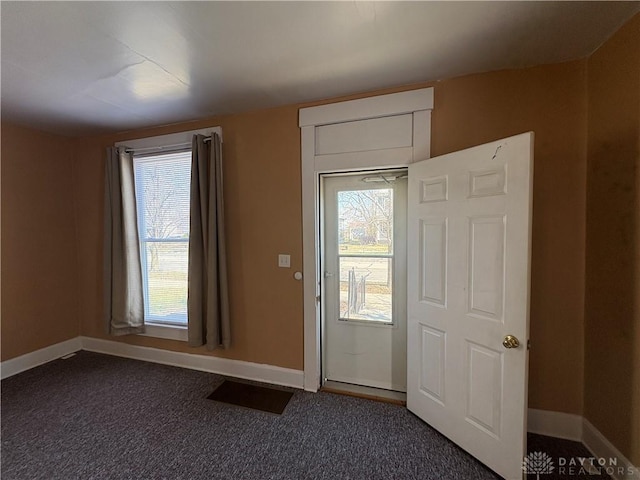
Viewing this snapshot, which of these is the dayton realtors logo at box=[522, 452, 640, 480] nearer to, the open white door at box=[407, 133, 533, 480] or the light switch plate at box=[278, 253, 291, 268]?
the open white door at box=[407, 133, 533, 480]

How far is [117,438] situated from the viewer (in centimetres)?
187

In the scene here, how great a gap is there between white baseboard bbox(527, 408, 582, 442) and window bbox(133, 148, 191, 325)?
10.3 feet

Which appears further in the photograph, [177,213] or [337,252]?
[177,213]

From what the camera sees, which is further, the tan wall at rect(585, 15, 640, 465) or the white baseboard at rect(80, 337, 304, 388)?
the white baseboard at rect(80, 337, 304, 388)

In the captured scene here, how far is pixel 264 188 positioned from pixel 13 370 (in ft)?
10.4

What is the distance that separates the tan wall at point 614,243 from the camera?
4.70 ft

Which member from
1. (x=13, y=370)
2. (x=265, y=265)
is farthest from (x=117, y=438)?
(x=13, y=370)

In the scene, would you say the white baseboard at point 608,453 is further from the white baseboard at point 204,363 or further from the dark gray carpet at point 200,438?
the white baseboard at point 204,363

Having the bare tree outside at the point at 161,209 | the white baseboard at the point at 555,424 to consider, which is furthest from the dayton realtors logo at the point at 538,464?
the bare tree outside at the point at 161,209

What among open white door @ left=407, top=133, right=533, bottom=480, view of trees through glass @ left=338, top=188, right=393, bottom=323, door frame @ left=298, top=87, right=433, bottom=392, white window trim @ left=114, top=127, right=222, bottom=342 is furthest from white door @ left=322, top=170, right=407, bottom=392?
white window trim @ left=114, top=127, right=222, bottom=342

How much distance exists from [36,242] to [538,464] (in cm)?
484

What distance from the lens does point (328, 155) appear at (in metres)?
2.28

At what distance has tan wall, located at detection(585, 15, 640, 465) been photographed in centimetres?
143

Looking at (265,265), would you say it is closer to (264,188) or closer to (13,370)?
(264,188)
